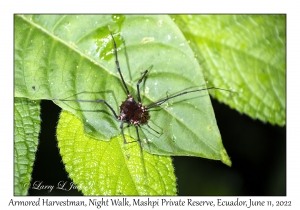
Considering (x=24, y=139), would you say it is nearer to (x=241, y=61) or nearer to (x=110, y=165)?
(x=110, y=165)

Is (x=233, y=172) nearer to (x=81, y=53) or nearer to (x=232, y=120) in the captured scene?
(x=232, y=120)

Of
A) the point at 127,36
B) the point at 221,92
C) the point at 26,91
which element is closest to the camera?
the point at 26,91

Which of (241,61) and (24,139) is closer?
(24,139)

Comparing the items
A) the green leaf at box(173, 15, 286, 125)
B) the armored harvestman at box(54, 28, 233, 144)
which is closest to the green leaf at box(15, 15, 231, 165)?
the armored harvestman at box(54, 28, 233, 144)

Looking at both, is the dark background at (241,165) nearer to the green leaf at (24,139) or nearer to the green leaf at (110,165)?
the green leaf at (110,165)
